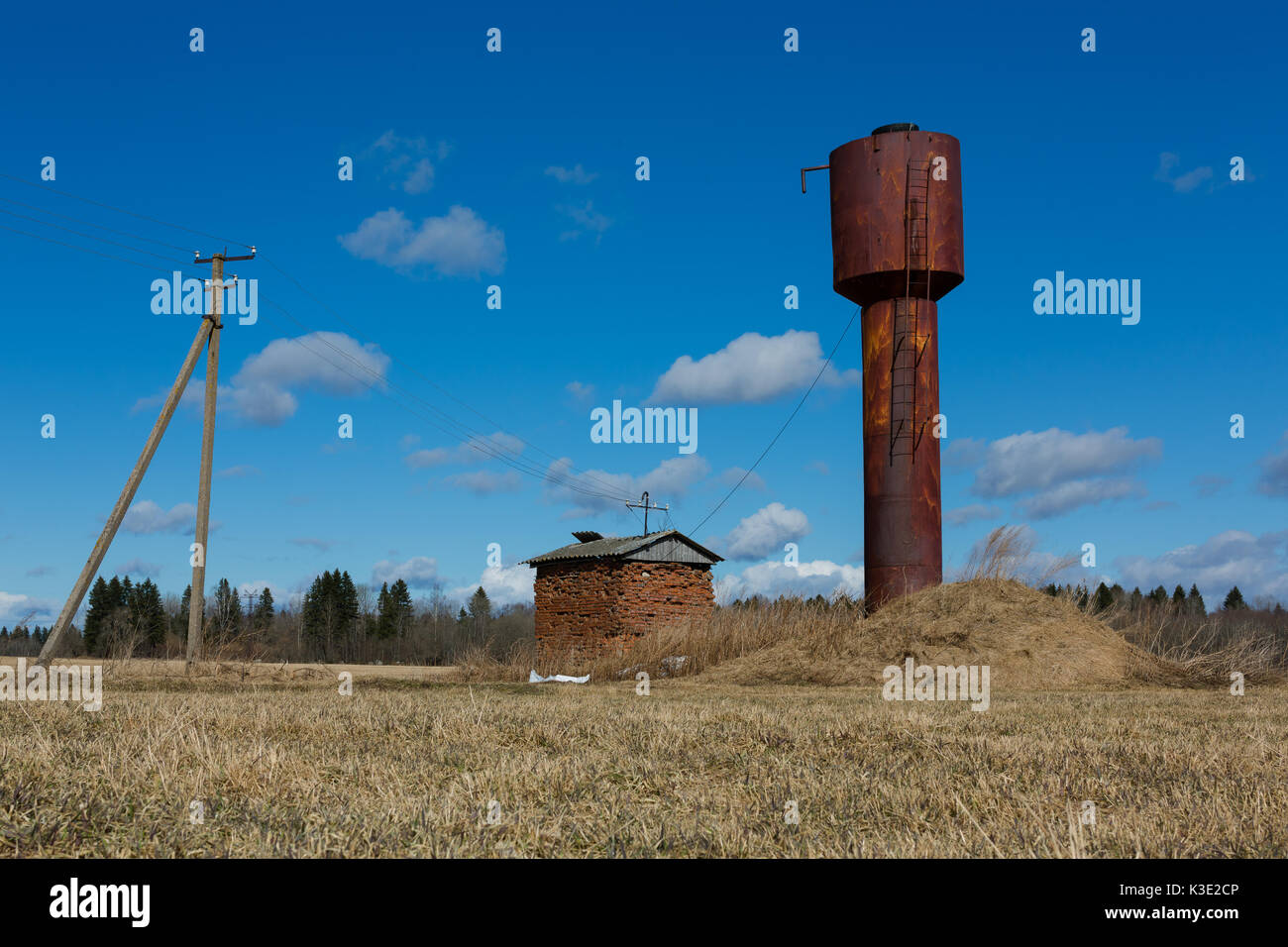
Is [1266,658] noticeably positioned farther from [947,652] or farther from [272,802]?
[272,802]

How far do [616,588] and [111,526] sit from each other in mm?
18186

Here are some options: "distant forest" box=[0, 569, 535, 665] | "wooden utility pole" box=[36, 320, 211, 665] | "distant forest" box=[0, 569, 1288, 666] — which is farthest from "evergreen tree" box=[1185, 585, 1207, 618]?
"wooden utility pole" box=[36, 320, 211, 665]

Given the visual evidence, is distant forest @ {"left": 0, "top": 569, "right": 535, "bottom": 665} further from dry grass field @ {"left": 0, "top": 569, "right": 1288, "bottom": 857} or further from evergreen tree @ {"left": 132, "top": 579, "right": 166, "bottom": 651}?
dry grass field @ {"left": 0, "top": 569, "right": 1288, "bottom": 857}

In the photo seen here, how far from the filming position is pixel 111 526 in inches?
744

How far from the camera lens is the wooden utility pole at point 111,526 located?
1850 centimetres

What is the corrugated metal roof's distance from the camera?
114ft

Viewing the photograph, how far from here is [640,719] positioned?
7.88 m

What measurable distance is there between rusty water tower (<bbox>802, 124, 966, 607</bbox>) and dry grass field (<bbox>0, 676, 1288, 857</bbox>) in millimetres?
15675

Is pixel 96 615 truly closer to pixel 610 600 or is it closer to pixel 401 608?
pixel 401 608

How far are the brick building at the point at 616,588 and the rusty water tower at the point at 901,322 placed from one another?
11749 millimetres

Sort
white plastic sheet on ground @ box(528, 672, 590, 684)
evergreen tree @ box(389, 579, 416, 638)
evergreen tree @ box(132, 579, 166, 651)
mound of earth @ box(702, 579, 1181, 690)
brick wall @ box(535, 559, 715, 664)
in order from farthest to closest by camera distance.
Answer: evergreen tree @ box(389, 579, 416, 638) < evergreen tree @ box(132, 579, 166, 651) < brick wall @ box(535, 559, 715, 664) < white plastic sheet on ground @ box(528, 672, 590, 684) < mound of earth @ box(702, 579, 1181, 690)
